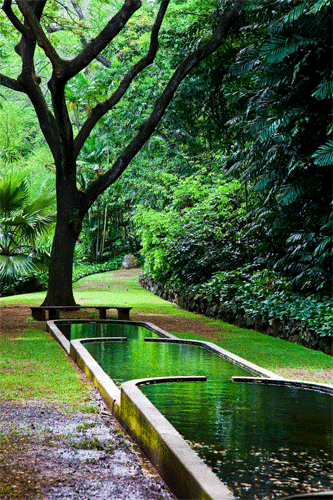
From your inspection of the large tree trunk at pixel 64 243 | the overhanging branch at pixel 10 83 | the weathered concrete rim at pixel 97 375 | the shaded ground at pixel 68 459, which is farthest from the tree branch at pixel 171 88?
the shaded ground at pixel 68 459

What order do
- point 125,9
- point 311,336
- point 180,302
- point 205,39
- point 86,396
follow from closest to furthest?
point 86,396, point 311,336, point 125,9, point 205,39, point 180,302

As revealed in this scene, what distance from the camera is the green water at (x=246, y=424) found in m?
2.86

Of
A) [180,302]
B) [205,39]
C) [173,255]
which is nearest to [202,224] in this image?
[173,255]

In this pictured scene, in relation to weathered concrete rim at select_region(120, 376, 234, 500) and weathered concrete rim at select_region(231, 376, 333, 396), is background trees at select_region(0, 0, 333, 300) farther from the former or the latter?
weathered concrete rim at select_region(120, 376, 234, 500)

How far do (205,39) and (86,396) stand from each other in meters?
9.53

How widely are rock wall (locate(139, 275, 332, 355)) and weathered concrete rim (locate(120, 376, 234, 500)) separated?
437cm

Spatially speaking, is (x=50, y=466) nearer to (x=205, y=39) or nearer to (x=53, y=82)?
(x=53, y=82)

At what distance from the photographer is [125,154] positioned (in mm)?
12117

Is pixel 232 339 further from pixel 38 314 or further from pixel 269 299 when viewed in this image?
pixel 38 314

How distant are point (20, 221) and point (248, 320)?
8.33 m

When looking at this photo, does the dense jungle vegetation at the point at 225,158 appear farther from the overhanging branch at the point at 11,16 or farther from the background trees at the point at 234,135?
the overhanging branch at the point at 11,16

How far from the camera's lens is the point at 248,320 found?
399 inches

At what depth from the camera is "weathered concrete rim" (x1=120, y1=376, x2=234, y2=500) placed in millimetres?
2443

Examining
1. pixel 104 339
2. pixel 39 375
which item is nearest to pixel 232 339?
pixel 104 339
